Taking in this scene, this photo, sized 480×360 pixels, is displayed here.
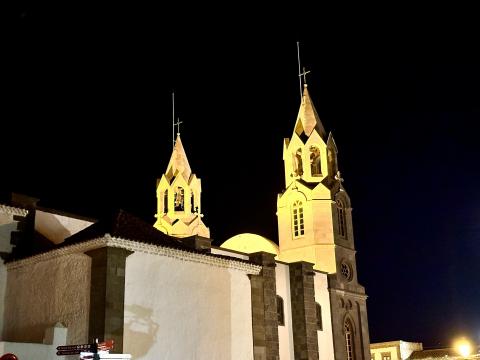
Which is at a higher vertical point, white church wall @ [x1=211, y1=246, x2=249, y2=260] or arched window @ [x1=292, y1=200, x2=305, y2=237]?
arched window @ [x1=292, y1=200, x2=305, y2=237]

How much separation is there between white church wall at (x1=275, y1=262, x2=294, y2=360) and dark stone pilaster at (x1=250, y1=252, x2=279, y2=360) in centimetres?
150

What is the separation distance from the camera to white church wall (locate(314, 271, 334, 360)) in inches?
1136

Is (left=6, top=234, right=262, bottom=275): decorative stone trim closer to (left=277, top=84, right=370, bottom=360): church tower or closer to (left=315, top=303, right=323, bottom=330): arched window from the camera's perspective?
(left=315, top=303, right=323, bottom=330): arched window

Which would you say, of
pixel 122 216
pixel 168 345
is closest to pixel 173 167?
pixel 122 216

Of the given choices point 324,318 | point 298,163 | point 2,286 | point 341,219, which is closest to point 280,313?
point 324,318

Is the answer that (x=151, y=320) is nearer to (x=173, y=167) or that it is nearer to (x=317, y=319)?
(x=317, y=319)

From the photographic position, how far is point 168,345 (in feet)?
59.5

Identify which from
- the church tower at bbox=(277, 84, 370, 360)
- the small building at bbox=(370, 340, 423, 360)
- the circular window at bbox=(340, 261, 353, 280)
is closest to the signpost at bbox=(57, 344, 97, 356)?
the church tower at bbox=(277, 84, 370, 360)

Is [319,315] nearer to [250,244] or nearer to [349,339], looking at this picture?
[349,339]

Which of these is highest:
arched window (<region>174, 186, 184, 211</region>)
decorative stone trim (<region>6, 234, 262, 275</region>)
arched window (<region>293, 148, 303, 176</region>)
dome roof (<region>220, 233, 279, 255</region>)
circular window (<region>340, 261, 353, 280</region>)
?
arched window (<region>293, 148, 303, 176</region>)

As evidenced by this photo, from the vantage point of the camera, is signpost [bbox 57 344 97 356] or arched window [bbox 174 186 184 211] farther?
arched window [bbox 174 186 184 211]

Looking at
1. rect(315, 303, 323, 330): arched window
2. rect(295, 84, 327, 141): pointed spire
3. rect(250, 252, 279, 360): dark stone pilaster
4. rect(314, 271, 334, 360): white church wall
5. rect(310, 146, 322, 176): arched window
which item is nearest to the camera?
rect(250, 252, 279, 360): dark stone pilaster

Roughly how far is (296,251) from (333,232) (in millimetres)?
2290

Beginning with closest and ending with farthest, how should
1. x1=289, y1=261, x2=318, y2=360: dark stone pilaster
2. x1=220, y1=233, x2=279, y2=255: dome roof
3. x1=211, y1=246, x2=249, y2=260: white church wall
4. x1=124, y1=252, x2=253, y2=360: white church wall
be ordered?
1. x1=124, y1=252, x2=253, y2=360: white church wall
2. x1=211, y1=246, x2=249, y2=260: white church wall
3. x1=289, y1=261, x2=318, y2=360: dark stone pilaster
4. x1=220, y1=233, x2=279, y2=255: dome roof
